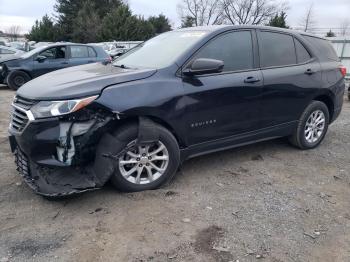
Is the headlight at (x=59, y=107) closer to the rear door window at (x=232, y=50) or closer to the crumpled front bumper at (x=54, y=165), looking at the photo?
the crumpled front bumper at (x=54, y=165)

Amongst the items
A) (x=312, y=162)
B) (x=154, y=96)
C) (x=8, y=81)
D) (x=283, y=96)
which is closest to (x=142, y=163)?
(x=154, y=96)

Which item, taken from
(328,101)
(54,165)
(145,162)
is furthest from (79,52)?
(54,165)

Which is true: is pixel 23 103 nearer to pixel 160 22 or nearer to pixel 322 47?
pixel 322 47

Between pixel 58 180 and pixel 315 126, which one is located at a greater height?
pixel 315 126

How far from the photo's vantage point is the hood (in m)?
3.54

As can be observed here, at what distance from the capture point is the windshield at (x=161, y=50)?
4.21m

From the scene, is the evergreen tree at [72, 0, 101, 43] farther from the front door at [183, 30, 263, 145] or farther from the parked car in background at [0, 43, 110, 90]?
the front door at [183, 30, 263, 145]

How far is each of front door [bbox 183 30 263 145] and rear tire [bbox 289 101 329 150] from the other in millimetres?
951

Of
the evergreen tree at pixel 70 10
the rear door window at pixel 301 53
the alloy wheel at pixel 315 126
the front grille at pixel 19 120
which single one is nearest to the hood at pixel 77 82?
the front grille at pixel 19 120

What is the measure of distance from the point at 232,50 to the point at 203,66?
729 mm

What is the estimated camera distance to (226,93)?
169 inches

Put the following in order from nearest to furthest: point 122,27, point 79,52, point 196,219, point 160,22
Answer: point 196,219 → point 79,52 → point 122,27 → point 160,22

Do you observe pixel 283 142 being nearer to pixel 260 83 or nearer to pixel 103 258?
pixel 260 83

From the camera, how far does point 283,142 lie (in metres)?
5.86
